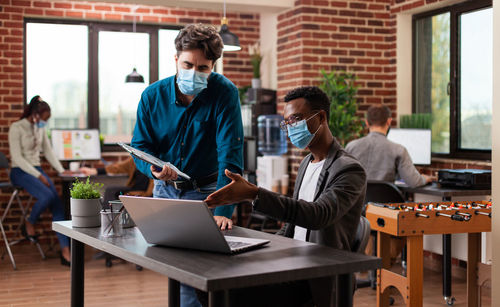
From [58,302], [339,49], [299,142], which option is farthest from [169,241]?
[339,49]

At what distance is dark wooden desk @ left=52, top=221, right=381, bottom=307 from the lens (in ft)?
5.13

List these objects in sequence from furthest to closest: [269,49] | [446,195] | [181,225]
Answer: [269,49]
[446,195]
[181,225]

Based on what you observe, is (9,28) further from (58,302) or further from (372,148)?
(372,148)

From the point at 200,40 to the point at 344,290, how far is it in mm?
1131

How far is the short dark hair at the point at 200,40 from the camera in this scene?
7.84 feet

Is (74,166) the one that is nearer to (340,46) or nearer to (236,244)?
(340,46)

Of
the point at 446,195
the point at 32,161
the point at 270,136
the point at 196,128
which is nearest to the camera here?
the point at 196,128

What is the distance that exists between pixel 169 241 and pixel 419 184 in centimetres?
312

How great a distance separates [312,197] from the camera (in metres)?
2.37

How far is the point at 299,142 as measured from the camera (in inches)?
94.9

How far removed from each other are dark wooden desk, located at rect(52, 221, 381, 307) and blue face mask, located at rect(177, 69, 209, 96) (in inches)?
26.1

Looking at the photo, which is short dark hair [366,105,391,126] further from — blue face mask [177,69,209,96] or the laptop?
the laptop

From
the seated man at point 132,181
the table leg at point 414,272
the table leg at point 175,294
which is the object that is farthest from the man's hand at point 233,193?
the seated man at point 132,181

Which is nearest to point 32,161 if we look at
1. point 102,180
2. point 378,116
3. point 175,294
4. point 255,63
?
point 102,180
